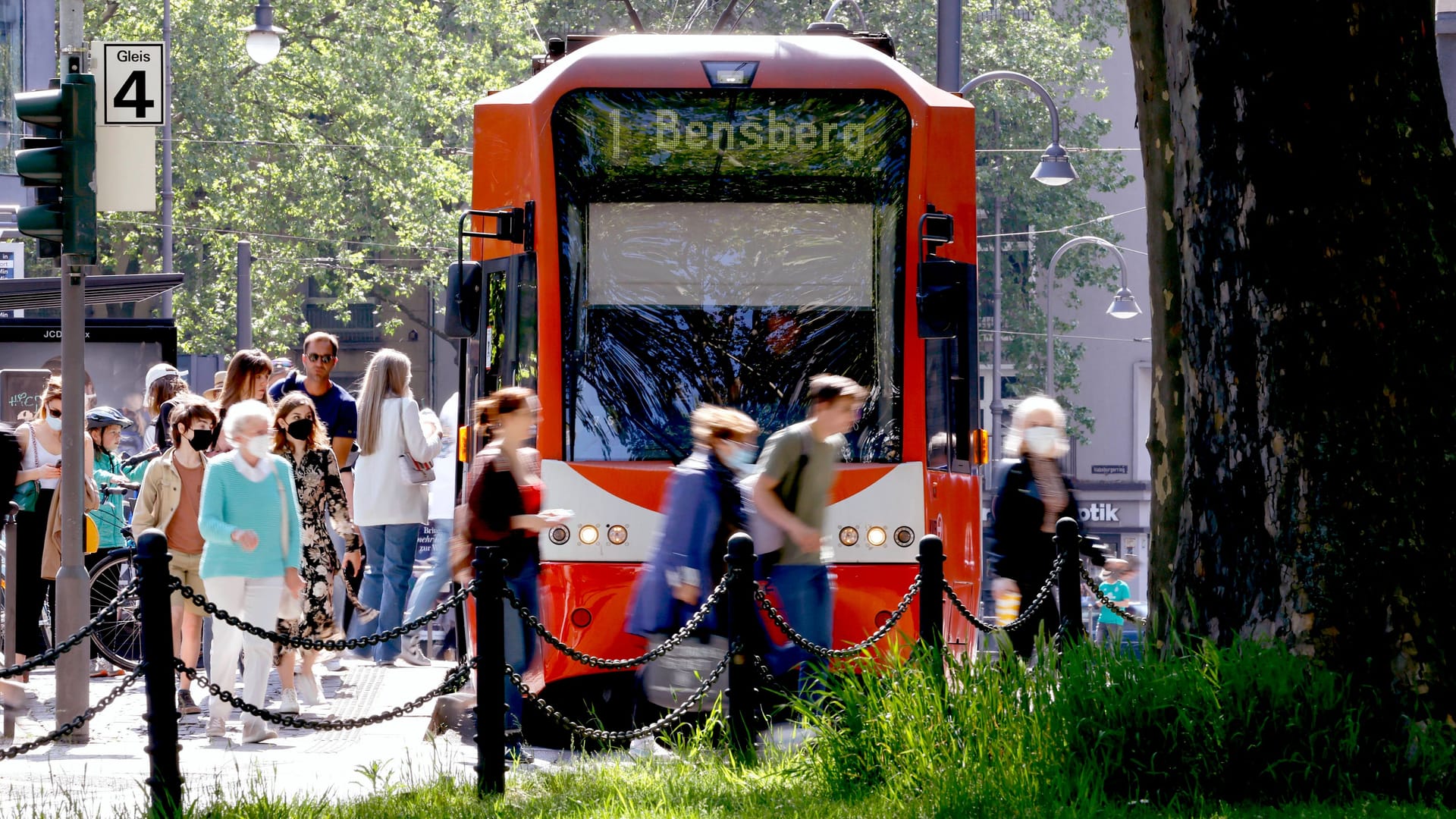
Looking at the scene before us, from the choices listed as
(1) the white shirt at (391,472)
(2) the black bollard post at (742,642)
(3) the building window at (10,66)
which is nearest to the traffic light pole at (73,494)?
(1) the white shirt at (391,472)

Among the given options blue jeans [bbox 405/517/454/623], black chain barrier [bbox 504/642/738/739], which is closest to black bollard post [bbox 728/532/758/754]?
black chain barrier [bbox 504/642/738/739]

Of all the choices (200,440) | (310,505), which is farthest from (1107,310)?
(200,440)

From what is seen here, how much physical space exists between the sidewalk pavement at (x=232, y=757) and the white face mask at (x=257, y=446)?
136cm

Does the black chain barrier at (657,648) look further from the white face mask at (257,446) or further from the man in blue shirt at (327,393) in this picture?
the man in blue shirt at (327,393)

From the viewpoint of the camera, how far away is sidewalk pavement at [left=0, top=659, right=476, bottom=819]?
22.6ft

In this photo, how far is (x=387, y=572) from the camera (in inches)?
460

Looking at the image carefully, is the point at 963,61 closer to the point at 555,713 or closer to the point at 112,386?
the point at 112,386

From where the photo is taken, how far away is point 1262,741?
6.35 meters

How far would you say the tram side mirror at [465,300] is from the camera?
384 inches

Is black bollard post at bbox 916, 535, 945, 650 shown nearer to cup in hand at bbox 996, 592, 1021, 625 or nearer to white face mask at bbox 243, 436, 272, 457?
cup in hand at bbox 996, 592, 1021, 625

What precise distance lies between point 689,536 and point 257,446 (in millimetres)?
2203

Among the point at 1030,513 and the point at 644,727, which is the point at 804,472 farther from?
the point at 1030,513

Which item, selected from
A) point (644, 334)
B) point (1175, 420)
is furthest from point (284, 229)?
point (1175, 420)

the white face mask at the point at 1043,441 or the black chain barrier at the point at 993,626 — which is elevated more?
the white face mask at the point at 1043,441
